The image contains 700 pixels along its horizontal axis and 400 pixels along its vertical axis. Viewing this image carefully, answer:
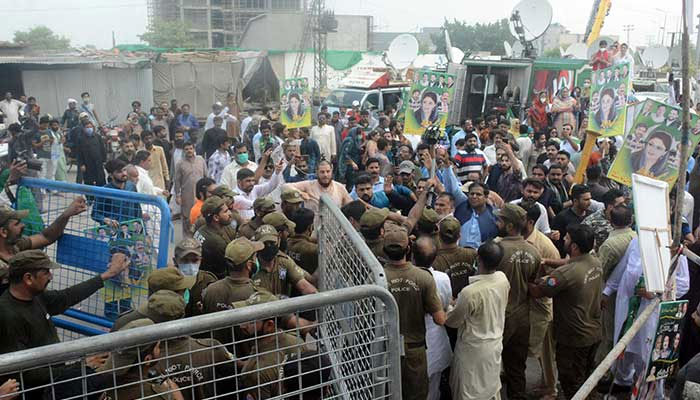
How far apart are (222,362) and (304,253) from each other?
2694mm

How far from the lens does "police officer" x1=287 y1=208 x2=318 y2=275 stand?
5.01 m

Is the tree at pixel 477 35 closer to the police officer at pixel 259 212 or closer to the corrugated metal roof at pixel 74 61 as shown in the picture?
the corrugated metal roof at pixel 74 61

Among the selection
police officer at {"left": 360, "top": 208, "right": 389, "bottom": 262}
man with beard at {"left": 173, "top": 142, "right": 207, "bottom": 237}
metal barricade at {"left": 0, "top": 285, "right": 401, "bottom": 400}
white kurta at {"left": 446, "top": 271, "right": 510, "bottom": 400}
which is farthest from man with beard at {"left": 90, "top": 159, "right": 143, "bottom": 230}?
man with beard at {"left": 173, "top": 142, "right": 207, "bottom": 237}

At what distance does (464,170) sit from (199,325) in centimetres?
669

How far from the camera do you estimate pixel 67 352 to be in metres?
1.79

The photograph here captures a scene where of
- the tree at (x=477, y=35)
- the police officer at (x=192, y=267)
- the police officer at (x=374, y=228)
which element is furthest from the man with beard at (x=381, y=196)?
the tree at (x=477, y=35)

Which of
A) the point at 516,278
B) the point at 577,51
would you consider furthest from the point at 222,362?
the point at 577,51

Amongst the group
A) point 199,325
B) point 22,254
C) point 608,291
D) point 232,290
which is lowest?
point 608,291

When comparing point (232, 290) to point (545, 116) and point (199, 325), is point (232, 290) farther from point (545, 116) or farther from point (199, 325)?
point (545, 116)

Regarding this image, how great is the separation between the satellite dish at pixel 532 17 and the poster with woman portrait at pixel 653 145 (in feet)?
43.6

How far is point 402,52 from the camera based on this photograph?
21.4 m

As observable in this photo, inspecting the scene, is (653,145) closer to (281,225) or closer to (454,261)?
(454,261)

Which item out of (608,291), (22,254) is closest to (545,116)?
(608,291)

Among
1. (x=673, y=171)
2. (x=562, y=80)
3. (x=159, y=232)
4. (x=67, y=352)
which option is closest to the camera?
(x=67, y=352)
